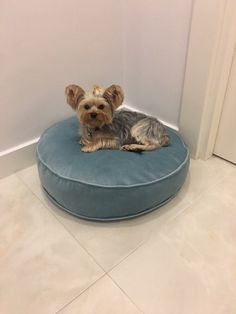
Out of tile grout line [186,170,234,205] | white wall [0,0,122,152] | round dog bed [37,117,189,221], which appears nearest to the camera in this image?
round dog bed [37,117,189,221]

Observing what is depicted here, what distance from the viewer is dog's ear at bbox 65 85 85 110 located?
52.7 inches

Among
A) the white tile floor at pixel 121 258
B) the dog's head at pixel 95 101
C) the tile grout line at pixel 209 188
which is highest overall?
the dog's head at pixel 95 101

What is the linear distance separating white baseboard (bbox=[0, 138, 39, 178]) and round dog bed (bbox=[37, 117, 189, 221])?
0.83 feet

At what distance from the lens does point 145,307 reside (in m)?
1.10

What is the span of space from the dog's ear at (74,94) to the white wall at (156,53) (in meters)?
0.63

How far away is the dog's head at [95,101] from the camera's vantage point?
1.34 meters

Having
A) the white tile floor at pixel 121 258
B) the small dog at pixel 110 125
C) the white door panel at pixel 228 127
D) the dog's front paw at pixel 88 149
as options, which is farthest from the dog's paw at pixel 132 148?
the white door panel at pixel 228 127

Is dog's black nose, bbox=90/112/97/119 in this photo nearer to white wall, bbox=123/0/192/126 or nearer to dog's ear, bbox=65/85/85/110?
dog's ear, bbox=65/85/85/110

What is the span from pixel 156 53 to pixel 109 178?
2.84ft

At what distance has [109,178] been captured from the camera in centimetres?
133

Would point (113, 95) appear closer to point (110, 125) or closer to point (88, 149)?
point (110, 125)

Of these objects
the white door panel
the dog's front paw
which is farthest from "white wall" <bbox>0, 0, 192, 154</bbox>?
the dog's front paw

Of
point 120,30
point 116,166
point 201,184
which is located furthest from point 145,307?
point 120,30

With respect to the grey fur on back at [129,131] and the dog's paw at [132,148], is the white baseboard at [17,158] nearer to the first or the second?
the grey fur on back at [129,131]
